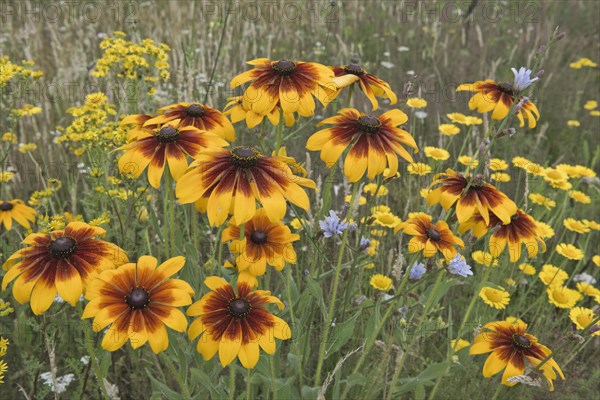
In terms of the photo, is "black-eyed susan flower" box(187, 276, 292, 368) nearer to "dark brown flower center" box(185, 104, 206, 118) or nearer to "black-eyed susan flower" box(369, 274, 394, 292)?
"dark brown flower center" box(185, 104, 206, 118)

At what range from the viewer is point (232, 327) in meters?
1.23

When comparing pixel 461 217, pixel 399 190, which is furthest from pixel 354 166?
pixel 399 190

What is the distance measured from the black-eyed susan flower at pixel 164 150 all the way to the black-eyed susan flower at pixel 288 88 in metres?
0.16

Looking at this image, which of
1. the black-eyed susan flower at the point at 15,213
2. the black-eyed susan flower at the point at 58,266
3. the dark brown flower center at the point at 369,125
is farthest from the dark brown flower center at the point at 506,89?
the black-eyed susan flower at the point at 15,213

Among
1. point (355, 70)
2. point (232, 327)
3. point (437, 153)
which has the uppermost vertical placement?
point (355, 70)

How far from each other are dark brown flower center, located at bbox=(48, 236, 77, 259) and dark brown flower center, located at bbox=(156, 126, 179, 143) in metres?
0.35

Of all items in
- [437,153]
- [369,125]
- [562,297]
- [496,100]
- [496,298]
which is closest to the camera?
[369,125]

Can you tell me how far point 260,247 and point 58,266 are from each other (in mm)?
530

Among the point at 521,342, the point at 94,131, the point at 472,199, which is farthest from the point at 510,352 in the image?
the point at 94,131

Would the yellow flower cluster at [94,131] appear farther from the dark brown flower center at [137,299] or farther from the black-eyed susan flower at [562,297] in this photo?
the black-eyed susan flower at [562,297]

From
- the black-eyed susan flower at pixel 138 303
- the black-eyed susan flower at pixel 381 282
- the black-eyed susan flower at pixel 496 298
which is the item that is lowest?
the black-eyed susan flower at pixel 496 298

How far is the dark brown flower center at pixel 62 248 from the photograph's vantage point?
117 centimetres

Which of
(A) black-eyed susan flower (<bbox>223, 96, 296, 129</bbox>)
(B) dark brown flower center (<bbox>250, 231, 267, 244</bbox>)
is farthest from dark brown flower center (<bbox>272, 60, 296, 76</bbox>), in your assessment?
(B) dark brown flower center (<bbox>250, 231, 267, 244</bbox>)

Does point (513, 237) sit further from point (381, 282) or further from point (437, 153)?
point (437, 153)
